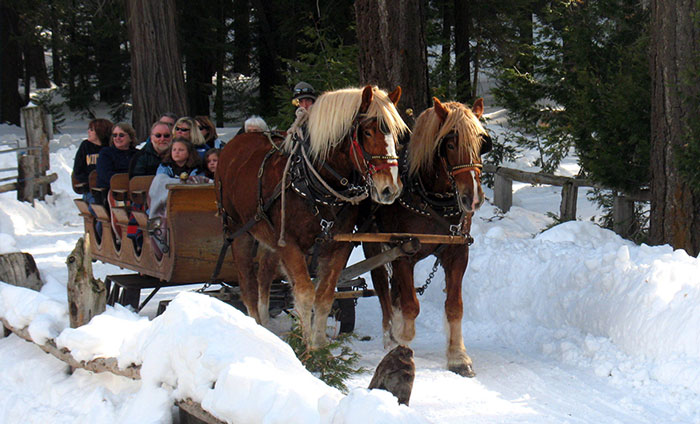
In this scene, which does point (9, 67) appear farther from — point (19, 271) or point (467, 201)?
point (467, 201)

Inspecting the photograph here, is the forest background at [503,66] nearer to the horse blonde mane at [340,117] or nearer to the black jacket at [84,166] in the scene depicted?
the horse blonde mane at [340,117]

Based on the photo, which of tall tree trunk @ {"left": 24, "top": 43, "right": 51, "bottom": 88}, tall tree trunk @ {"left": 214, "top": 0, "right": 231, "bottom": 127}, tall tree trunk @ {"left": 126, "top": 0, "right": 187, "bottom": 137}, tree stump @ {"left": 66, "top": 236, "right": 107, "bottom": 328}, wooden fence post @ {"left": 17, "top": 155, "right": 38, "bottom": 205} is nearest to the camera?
tree stump @ {"left": 66, "top": 236, "right": 107, "bottom": 328}

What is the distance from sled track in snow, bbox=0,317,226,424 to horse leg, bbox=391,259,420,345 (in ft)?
7.52

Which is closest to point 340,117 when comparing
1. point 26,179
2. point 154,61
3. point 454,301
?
point 454,301

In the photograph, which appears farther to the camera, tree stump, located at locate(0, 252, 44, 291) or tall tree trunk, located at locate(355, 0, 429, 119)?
tall tree trunk, located at locate(355, 0, 429, 119)

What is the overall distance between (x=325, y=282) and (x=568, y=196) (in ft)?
23.1

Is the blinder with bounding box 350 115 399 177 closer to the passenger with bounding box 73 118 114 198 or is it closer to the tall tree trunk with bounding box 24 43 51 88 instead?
the passenger with bounding box 73 118 114 198

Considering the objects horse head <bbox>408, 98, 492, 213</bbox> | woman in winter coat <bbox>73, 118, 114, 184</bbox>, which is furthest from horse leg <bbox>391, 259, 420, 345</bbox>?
woman in winter coat <bbox>73, 118, 114, 184</bbox>

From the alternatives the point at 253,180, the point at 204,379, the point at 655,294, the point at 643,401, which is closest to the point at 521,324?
the point at 655,294

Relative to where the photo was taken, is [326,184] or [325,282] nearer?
[326,184]

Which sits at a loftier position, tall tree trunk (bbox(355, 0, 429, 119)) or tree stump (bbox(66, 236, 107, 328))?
tall tree trunk (bbox(355, 0, 429, 119))

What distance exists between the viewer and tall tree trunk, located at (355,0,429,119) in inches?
379

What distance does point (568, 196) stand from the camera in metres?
12.2

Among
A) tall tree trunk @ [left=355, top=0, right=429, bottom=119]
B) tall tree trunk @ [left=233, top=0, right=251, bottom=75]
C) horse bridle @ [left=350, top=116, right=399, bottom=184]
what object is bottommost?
horse bridle @ [left=350, top=116, right=399, bottom=184]
